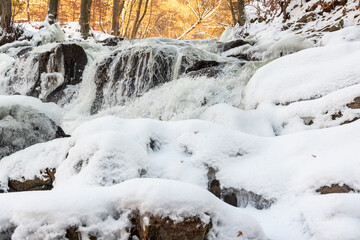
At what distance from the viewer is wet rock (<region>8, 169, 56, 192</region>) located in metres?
2.81

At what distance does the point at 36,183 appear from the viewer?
2.88 m

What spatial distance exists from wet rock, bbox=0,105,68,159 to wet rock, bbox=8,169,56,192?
2.23 feet

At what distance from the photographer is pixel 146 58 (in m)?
6.46

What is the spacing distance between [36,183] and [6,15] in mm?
10667

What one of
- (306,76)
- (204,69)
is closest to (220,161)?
(306,76)

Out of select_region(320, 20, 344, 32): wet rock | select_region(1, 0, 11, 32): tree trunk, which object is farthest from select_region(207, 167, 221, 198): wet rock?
select_region(1, 0, 11, 32): tree trunk

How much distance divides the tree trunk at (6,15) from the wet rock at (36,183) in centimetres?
1034

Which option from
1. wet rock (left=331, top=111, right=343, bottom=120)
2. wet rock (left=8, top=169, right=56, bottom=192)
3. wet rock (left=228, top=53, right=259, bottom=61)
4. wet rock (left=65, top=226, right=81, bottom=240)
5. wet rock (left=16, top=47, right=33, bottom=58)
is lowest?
wet rock (left=8, top=169, right=56, bottom=192)

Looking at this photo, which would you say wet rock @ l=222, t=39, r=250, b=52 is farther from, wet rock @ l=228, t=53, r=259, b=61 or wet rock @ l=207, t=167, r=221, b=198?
wet rock @ l=207, t=167, r=221, b=198

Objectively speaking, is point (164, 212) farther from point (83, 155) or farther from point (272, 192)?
point (83, 155)

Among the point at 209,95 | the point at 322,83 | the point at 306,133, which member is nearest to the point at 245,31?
the point at 209,95

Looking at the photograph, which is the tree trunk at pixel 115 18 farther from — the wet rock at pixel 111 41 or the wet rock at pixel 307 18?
the wet rock at pixel 307 18

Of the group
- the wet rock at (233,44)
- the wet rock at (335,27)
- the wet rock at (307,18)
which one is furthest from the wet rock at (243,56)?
the wet rock at (307,18)

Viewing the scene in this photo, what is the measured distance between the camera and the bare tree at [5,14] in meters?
10.7
